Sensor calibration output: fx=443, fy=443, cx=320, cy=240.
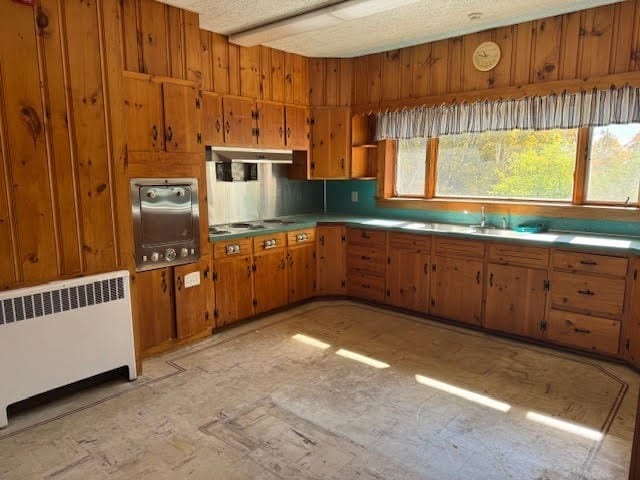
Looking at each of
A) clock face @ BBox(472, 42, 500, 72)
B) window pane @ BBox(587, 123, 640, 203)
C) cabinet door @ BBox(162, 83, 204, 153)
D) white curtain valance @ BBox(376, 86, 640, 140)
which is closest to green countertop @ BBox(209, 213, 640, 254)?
window pane @ BBox(587, 123, 640, 203)

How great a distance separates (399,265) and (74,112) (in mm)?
3149

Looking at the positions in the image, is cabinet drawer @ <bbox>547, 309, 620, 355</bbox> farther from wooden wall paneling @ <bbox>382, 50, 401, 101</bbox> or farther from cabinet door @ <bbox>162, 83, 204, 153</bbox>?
cabinet door @ <bbox>162, 83, 204, 153</bbox>

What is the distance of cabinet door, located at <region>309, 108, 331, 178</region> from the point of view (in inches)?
198

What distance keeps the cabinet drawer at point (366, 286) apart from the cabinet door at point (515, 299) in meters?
1.15

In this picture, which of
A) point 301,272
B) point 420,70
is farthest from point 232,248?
point 420,70

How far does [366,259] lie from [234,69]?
2.34 metres

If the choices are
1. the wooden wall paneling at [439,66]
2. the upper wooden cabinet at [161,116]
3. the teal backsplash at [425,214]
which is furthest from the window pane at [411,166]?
the upper wooden cabinet at [161,116]

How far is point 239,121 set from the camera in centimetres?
428

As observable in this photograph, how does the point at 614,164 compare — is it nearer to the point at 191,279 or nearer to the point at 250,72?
the point at 250,72

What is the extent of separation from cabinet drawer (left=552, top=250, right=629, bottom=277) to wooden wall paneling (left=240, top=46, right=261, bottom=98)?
312cm

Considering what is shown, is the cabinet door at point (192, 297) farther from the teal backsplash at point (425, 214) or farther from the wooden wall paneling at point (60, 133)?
the teal backsplash at point (425, 214)

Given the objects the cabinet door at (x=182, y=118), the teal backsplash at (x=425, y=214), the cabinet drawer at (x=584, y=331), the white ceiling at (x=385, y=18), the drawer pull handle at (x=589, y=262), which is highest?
the white ceiling at (x=385, y=18)

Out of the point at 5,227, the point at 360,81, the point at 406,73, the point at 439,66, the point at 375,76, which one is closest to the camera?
the point at 5,227

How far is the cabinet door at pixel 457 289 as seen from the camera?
13.3 feet
